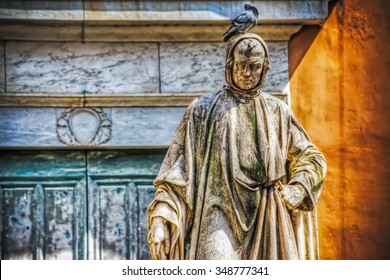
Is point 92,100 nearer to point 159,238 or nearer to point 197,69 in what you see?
point 197,69

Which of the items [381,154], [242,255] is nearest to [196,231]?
[242,255]

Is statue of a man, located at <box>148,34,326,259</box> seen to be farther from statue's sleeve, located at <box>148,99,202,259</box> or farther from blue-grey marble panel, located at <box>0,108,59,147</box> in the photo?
blue-grey marble panel, located at <box>0,108,59,147</box>

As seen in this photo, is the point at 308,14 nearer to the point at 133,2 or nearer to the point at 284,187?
the point at 133,2

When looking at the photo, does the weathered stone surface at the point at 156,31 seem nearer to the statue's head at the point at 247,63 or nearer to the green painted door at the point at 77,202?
the green painted door at the point at 77,202

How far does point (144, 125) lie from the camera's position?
15203mm

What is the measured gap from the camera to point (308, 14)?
15172 millimetres

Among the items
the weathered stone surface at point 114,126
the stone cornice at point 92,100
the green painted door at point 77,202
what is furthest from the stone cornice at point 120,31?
the green painted door at point 77,202

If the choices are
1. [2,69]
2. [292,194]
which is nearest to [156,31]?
[2,69]

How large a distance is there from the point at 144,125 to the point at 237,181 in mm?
5396

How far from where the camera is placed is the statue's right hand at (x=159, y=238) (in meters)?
9.76

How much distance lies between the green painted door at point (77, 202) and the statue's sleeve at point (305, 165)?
5265 mm

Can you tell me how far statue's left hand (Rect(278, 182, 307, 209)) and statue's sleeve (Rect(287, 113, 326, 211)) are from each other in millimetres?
26

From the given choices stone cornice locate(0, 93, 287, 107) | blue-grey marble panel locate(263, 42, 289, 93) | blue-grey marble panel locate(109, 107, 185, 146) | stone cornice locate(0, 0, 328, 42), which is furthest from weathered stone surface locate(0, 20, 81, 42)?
blue-grey marble panel locate(263, 42, 289, 93)

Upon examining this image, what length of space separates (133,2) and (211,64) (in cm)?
90
